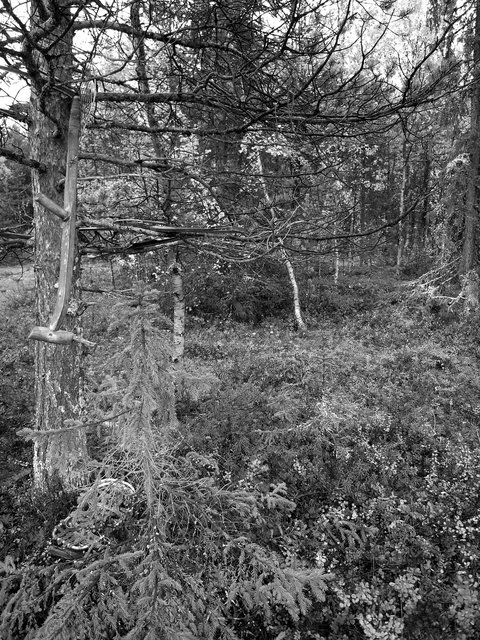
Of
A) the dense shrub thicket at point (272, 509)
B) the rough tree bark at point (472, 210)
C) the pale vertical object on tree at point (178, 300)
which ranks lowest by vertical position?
the dense shrub thicket at point (272, 509)

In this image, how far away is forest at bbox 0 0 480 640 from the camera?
2832 millimetres

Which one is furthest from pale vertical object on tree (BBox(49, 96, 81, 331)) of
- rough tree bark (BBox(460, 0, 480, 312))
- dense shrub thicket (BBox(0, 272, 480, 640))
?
rough tree bark (BBox(460, 0, 480, 312))

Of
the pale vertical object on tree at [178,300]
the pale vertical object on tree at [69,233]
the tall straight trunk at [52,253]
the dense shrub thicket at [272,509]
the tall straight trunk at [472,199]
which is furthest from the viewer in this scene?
the tall straight trunk at [472,199]

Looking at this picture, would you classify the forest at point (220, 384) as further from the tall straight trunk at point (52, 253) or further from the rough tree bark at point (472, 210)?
the rough tree bark at point (472, 210)

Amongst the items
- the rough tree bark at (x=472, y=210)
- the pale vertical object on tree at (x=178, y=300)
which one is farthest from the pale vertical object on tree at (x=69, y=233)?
the rough tree bark at (x=472, y=210)

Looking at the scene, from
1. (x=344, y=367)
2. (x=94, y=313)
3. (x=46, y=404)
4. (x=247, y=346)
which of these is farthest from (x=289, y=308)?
(x=46, y=404)

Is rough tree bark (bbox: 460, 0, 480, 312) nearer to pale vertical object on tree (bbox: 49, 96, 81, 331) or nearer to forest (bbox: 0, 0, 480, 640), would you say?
forest (bbox: 0, 0, 480, 640)

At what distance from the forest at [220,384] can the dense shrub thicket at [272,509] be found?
0.04 meters

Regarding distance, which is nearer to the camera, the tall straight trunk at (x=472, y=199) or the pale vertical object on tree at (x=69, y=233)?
the pale vertical object on tree at (x=69, y=233)

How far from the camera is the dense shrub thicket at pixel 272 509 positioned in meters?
2.73

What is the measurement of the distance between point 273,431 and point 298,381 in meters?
2.85

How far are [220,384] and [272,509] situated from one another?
365 cm

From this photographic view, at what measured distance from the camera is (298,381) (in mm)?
9039

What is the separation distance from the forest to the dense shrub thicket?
0.04 m
